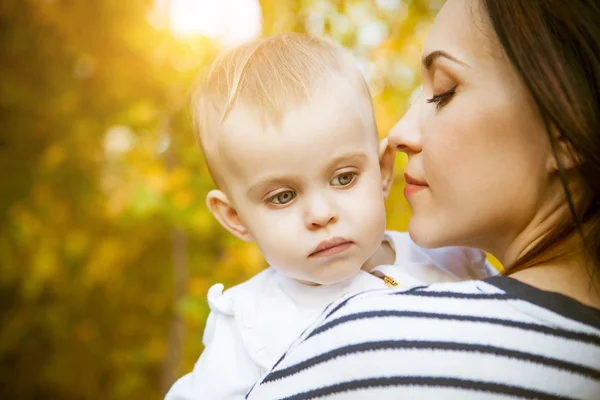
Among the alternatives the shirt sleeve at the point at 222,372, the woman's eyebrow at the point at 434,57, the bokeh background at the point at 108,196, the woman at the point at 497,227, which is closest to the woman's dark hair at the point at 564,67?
the woman at the point at 497,227

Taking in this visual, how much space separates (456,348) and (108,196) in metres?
4.34

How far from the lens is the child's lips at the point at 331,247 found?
4.82ft

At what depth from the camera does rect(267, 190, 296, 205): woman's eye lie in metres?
1.50

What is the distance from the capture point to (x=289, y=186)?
1477 millimetres

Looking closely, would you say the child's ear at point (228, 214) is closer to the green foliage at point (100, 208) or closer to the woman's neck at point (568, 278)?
the woman's neck at point (568, 278)

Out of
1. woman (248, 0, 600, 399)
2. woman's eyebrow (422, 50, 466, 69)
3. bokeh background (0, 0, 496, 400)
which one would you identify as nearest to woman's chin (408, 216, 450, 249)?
woman (248, 0, 600, 399)

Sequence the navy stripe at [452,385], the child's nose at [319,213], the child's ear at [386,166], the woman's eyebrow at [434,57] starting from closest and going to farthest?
the navy stripe at [452,385], the woman's eyebrow at [434,57], the child's nose at [319,213], the child's ear at [386,166]

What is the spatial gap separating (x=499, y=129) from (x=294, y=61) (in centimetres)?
55

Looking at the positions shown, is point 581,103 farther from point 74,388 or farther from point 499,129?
point 74,388

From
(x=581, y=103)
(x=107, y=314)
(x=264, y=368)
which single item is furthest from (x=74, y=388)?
(x=581, y=103)

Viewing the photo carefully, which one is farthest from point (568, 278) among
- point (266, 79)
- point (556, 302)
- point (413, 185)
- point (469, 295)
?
point (266, 79)

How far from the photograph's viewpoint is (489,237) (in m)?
1.47

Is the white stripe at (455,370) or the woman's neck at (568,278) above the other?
the woman's neck at (568,278)

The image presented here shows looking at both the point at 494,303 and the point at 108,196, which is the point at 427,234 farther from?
the point at 108,196
